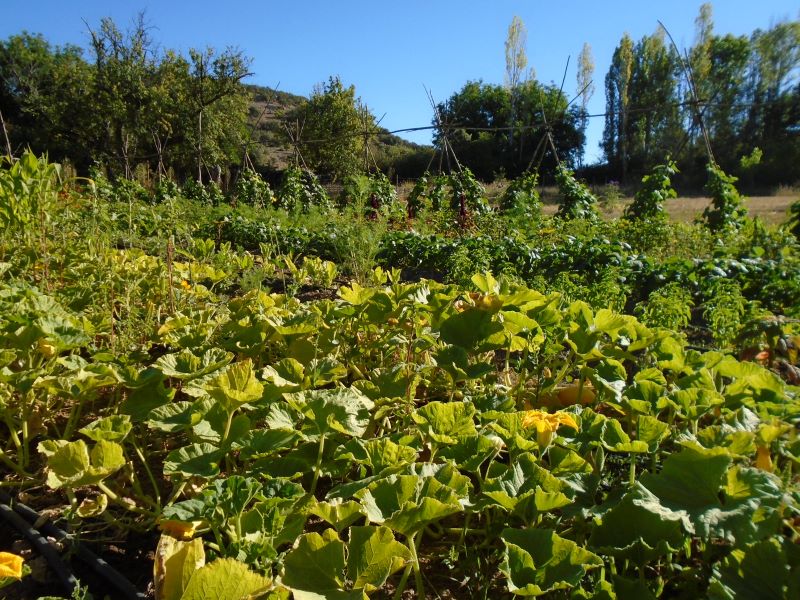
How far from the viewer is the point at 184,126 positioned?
1852 cm

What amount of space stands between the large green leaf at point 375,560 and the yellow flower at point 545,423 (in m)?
0.40

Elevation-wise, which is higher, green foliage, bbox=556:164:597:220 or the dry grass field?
green foliage, bbox=556:164:597:220

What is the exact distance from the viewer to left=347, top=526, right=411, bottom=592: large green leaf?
0.79 m

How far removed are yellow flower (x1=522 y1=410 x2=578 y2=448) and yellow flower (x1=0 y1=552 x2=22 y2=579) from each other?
2.89 ft

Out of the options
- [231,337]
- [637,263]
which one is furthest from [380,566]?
[637,263]

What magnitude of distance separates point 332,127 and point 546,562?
2675 centimetres

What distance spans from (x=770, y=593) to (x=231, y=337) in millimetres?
1509

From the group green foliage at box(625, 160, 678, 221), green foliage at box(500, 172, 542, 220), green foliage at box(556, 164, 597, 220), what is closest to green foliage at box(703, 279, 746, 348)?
green foliage at box(500, 172, 542, 220)

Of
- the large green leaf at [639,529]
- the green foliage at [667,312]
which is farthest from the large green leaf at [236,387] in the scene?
the green foliage at [667,312]

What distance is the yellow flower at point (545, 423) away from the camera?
42.6 inches

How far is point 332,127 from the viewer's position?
85.0ft

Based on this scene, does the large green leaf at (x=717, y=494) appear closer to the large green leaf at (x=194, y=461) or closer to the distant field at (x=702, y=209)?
the large green leaf at (x=194, y=461)

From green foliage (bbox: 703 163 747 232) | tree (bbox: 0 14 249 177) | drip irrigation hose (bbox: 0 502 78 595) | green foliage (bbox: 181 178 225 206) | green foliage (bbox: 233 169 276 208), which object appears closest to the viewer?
drip irrigation hose (bbox: 0 502 78 595)

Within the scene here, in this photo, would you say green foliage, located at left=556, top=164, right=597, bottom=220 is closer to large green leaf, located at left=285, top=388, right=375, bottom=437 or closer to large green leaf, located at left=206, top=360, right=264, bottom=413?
large green leaf, located at left=285, top=388, right=375, bottom=437
